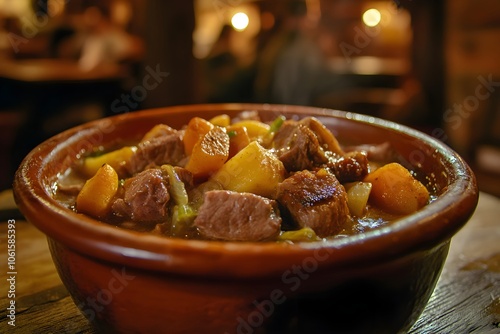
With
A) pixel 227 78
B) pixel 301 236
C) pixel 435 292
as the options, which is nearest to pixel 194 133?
pixel 301 236

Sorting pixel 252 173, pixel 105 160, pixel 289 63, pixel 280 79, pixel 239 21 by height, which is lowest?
pixel 239 21

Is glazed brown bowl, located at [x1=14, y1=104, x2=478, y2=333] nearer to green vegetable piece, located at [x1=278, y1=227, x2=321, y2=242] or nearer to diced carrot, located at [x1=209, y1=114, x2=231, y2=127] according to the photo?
green vegetable piece, located at [x1=278, y1=227, x2=321, y2=242]

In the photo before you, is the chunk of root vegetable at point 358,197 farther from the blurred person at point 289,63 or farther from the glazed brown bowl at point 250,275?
the blurred person at point 289,63

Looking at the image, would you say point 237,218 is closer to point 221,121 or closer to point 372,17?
point 221,121

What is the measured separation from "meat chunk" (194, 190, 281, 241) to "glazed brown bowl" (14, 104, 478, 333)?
0.78ft

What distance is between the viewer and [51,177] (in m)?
1.62

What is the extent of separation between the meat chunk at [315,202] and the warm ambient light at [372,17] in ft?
32.4

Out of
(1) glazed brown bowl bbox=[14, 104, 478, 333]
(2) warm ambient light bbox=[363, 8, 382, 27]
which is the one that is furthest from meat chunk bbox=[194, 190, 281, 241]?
(2) warm ambient light bbox=[363, 8, 382, 27]

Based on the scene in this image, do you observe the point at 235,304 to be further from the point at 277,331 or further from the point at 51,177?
the point at 51,177

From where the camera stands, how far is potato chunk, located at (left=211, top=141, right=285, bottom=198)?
1413mm

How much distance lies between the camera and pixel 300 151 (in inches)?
61.1

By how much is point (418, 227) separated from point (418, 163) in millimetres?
791

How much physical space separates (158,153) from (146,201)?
0.34 meters

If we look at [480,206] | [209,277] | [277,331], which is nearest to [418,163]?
[480,206]
